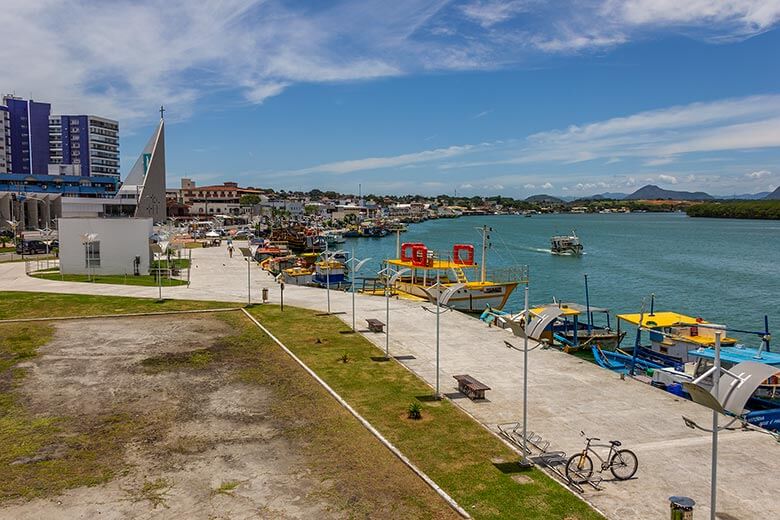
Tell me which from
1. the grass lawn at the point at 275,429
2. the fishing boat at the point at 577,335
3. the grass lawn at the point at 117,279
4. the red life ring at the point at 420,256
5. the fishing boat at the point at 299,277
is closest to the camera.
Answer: the grass lawn at the point at 275,429

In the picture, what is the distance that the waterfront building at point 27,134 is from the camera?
134 metres

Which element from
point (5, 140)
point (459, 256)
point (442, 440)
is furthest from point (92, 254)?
point (5, 140)

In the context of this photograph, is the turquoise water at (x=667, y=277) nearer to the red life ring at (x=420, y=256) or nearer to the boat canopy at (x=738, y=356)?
the red life ring at (x=420, y=256)

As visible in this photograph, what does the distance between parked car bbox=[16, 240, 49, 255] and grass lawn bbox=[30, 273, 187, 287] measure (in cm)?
2206

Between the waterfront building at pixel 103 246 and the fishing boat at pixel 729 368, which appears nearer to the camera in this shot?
the fishing boat at pixel 729 368

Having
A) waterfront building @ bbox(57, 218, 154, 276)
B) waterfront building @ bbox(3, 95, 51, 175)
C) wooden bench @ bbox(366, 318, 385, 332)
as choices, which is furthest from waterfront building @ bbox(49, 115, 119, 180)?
wooden bench @ bbox(366, 318, 385, 332)

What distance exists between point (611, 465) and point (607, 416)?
389 cm

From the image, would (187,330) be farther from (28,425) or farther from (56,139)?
(56,139)

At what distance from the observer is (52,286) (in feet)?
117

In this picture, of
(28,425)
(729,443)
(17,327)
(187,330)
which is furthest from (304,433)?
(17,327)

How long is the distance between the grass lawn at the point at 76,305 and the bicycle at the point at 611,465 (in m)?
Answer: 22.7

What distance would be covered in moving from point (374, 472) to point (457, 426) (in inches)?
129

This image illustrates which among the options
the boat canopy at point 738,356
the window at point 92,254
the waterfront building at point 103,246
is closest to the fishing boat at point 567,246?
the waterfront building at point 103,246

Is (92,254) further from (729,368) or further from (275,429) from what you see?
(729,368)
